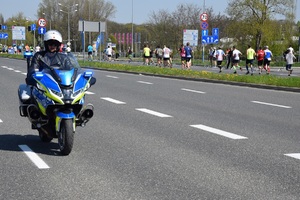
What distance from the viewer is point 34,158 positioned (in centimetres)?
732

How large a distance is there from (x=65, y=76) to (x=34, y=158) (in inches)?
44.2

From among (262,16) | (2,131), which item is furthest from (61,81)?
(262,16)

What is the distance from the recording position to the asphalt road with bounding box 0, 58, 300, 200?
219 inches

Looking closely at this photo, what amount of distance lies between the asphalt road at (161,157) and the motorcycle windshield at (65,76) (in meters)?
0.97

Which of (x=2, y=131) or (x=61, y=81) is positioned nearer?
(x=61, y=81)

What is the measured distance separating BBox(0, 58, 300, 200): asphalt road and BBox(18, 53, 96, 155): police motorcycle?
1.16 feet

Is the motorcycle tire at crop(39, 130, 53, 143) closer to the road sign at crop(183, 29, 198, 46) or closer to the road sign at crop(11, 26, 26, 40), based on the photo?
the road sign at crop(183, 29, 198, 46)

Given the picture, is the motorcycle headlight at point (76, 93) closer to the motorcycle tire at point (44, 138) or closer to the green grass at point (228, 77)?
the motorcycle tire at point (44, 138)

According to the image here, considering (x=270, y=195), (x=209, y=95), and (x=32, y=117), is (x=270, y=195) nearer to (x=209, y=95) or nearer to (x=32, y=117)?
(x=32, y=117)

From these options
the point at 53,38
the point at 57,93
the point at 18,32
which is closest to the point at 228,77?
the point at 53,38

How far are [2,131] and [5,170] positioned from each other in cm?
336

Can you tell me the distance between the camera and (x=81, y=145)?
827 centimetres

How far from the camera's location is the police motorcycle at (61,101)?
726cm

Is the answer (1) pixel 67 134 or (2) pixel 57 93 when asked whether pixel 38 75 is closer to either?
(2) pixel 57 93
